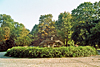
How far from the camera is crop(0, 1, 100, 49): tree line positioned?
18.8 metres

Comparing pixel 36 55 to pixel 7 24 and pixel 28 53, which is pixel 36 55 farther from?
pixel 7 24

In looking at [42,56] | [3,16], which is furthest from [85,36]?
[3,16]

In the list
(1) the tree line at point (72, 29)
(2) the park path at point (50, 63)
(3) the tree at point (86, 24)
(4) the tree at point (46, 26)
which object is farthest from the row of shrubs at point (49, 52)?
(4) the tree at point (46, 26)

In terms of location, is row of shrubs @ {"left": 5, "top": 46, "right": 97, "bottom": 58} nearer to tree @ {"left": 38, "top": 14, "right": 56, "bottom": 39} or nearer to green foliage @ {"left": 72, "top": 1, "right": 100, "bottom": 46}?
green foliage @ {"left": 72, "top": 1, "right": 100, "bottom": 46}

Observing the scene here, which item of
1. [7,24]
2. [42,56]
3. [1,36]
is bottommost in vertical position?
[42,56]

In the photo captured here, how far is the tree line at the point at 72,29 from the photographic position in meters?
18.8

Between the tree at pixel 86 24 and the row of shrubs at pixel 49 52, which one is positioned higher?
the tree at pixel 86 24

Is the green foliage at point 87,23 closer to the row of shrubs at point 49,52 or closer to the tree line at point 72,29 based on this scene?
the tree line at point 72,29

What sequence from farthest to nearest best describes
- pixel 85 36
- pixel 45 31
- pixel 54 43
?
pixel 45 31 < pixel 85 36 < pixel 54 43

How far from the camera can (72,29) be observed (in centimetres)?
2367

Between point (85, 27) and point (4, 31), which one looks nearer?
point (85, 27)

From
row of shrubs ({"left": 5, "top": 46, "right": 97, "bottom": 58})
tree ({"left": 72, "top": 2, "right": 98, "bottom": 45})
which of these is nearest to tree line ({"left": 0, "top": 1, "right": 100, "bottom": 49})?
tree ({"left": 72, "top": 2, "right": 98, "bottom": 45})

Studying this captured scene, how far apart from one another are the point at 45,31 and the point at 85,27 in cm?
2391

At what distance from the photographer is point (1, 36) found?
27828 millimetres
